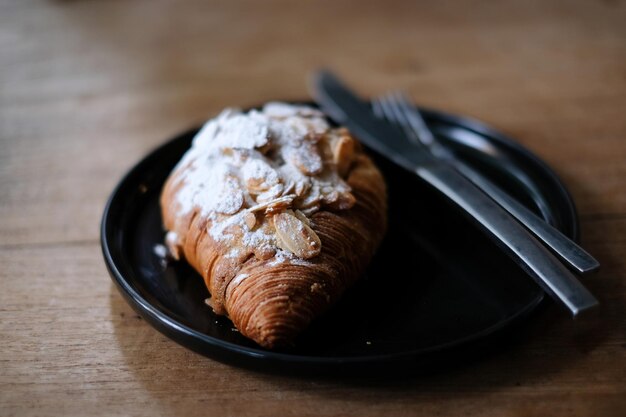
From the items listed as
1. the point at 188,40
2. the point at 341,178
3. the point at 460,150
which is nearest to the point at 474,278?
the point at 341,178

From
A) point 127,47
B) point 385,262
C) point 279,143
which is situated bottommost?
point 127,47

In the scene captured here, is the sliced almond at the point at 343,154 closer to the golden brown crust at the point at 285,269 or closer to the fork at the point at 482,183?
the golden brown crust at the point at 285,269

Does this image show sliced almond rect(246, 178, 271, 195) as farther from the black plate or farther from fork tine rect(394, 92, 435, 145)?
fork tine rect(394, 92, 435, 145)

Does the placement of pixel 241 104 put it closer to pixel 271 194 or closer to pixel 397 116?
pixel 397 116

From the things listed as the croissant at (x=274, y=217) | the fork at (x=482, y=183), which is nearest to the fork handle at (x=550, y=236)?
the fork at (x=482, y=183)

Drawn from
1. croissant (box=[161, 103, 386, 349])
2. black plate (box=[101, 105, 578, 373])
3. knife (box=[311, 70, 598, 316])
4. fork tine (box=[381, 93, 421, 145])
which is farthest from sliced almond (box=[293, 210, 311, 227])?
fork tine (box=[381, 93, 421, 145])

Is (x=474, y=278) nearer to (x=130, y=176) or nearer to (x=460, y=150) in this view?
(x=460, y=150)

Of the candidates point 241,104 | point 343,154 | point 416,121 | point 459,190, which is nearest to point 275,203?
point 343,154
